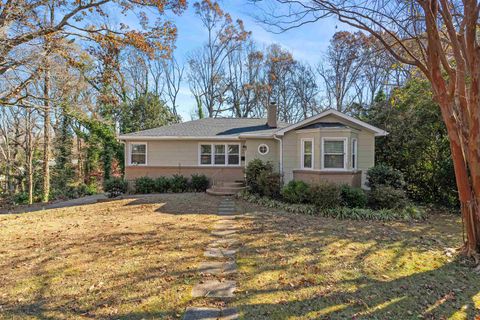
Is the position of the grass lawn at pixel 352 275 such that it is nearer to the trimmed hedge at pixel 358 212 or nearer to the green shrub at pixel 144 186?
the trimmed hedge at pixel 358 212

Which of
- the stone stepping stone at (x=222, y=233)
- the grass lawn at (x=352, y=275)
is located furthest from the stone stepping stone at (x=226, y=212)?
the stone stepping stone at (x=222, y=233)

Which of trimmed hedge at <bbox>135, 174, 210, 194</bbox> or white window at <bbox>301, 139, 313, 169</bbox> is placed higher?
white window at <bbox>301, 139, 313, 169</bbox>

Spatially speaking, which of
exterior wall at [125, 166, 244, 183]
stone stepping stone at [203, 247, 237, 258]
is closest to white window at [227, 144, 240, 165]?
exterior wall at [125, 166, 244, 183]

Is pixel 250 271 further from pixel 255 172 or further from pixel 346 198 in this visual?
pixel 255 172

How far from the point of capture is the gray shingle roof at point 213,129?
15930 millimetres

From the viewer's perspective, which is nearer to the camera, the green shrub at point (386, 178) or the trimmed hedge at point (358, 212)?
the trimmed hedge at point (358, 212)

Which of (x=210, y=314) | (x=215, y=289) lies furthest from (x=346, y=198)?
(x=210, y=314)

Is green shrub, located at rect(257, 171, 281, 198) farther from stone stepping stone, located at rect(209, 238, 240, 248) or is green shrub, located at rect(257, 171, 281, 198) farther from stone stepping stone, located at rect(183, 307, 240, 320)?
stone stepping stone, located at rect(183, 307, 240, 320)

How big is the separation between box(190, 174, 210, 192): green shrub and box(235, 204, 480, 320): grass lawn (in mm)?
7788

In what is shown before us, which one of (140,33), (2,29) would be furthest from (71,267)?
(140,33)

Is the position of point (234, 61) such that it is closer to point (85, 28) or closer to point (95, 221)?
point (85, 28)

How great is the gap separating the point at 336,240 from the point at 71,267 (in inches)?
217

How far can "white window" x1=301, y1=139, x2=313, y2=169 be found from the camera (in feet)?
42.1

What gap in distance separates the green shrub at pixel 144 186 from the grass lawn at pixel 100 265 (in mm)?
5545
